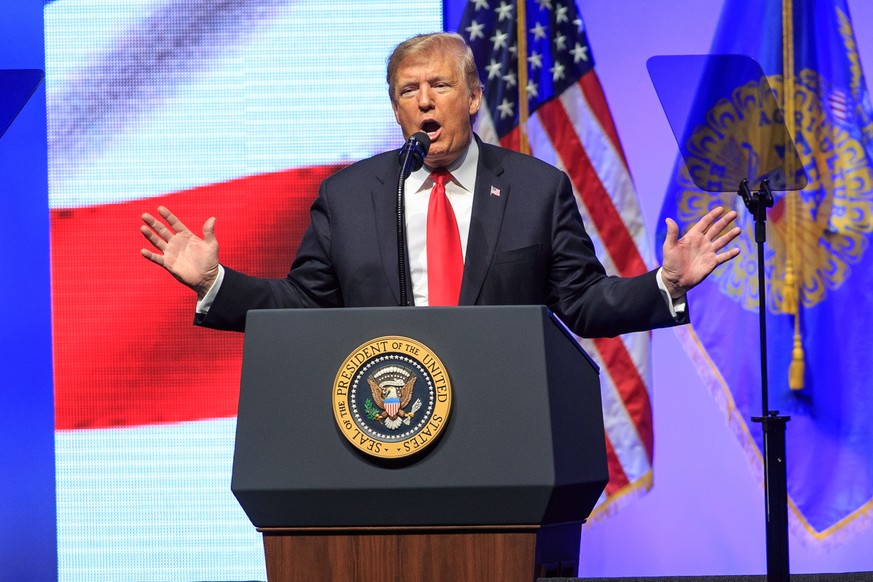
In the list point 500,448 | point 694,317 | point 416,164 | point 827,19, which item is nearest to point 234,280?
point 416,164

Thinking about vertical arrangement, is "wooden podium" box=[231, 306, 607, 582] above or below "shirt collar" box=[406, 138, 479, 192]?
below

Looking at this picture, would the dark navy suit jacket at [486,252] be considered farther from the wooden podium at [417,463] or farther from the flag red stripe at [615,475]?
the flag red stripe at [615,475]

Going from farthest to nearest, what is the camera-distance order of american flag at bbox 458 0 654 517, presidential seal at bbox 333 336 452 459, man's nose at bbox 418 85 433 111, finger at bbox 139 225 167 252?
american flag at bbox 458 0 654 517 < man's nose at bbox 418 85 433 111 < finger at bbox 139 225 167 252 < presidential seal at bbox 333 336 452 459

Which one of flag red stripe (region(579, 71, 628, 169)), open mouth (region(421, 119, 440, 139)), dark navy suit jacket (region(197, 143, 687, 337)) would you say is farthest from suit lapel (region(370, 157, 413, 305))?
flag red stripe (region(579, 71, 628, 169))

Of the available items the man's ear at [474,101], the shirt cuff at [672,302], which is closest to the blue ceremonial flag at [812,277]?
the man's ear at [474,101]

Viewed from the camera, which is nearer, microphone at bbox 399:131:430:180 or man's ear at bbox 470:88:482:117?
microphone at bbox 399:131:430:180

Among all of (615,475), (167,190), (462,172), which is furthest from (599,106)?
(462,172)

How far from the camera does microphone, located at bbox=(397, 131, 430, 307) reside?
1.67 m

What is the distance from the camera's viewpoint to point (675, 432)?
4.02 meters

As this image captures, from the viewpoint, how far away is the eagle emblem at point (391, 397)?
1.41m

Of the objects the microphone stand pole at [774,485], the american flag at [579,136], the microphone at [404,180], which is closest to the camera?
the microphone at [404,180]

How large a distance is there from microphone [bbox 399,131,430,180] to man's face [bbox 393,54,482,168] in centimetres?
45

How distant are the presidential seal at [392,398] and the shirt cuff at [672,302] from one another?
581 mm

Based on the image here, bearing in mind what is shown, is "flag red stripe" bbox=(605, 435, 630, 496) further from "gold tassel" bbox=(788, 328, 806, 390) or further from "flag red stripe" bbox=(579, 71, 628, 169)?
"flag red stripe" bbox=(579, 71, 628, 169)
